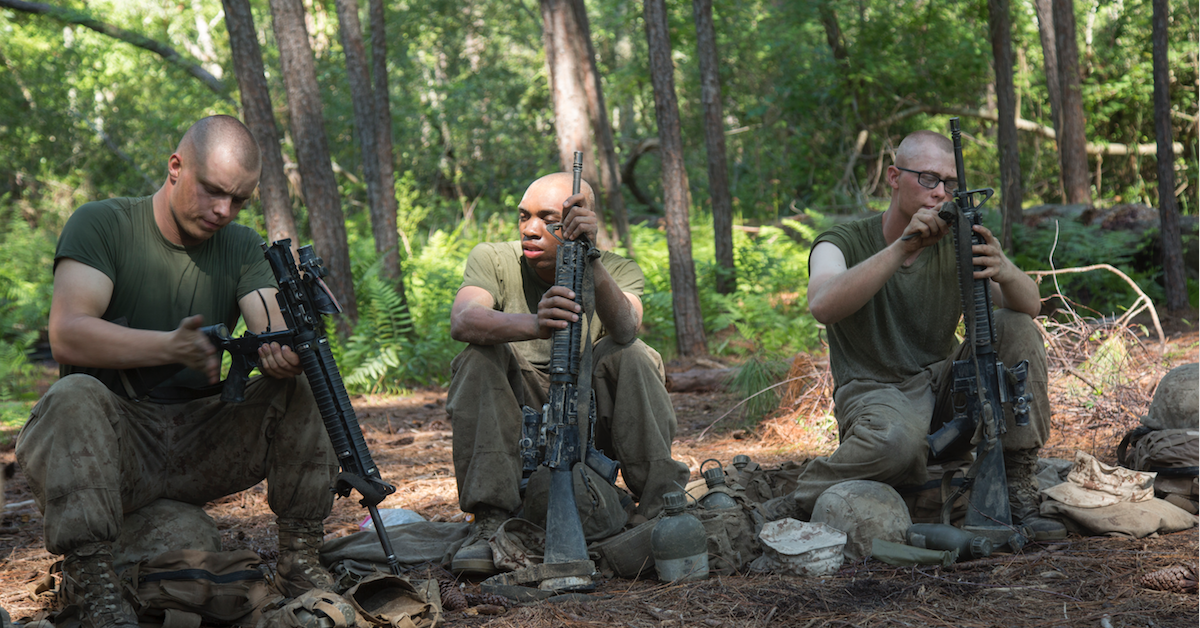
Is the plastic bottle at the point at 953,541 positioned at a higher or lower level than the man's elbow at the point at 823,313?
lower

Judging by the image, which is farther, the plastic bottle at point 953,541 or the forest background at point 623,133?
the forest background at point 623,133

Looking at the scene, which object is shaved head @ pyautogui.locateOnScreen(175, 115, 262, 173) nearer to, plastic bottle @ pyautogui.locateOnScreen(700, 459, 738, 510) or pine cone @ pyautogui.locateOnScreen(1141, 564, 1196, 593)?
plastic bottle @ pyautogui.locateOnScreen(700, 459, 738, 510)

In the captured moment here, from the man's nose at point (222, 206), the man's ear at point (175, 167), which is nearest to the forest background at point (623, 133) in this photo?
the man's nose at point (222, 206)

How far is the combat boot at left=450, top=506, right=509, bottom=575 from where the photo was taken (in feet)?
10.7

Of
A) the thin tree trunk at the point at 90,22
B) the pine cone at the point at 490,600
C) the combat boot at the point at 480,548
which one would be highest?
the thin tree trunk at the point at 90,22

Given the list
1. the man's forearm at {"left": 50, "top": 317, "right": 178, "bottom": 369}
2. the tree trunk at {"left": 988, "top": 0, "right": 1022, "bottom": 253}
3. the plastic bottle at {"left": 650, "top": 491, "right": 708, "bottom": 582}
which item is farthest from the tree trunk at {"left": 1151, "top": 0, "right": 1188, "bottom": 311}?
the man's forearm at {"left": 50, "top": 317, "right": 178, "bottom": 369}

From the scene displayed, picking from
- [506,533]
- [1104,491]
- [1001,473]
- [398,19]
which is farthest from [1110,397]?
[398,19]

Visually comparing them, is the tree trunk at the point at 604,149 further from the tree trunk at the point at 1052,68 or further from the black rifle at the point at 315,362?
the black rifle at the point at 315,362

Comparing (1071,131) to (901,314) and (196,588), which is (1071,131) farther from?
(196,588)

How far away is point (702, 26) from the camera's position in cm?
917

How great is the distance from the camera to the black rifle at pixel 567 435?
10.3 feet

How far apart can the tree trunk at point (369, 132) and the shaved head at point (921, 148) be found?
8.08 meters

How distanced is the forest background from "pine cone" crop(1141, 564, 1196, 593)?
349 centimetres

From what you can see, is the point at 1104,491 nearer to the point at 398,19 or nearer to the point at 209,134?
the point at 209,134
